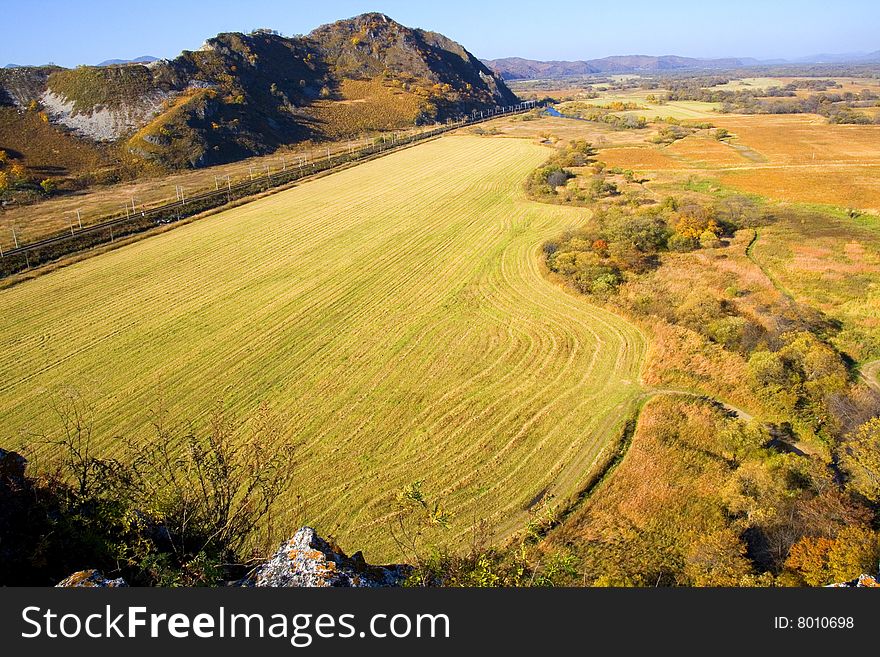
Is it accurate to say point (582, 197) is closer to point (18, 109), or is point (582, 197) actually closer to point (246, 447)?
point (246, 447)

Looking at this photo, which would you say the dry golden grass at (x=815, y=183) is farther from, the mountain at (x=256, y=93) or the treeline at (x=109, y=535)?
the mountain at (x=256, y=93)

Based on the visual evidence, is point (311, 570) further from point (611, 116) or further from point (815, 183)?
point (611, 116)

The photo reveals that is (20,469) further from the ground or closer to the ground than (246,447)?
further from the ground

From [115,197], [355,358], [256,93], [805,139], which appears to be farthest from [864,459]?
[256,93]

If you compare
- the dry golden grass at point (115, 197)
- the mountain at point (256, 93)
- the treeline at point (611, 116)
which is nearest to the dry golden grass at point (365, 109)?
the mountain at point (256, 93)

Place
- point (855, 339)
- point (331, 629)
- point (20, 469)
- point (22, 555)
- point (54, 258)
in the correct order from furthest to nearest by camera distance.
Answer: point (54, 258)
point (855, 339)
point (20, 469)
point (22, 555)
point (331, 629)

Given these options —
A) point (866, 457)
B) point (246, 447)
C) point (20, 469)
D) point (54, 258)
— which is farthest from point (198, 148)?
point (866, 457)

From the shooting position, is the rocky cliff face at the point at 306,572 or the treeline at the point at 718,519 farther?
the treeline at the point at 718,519

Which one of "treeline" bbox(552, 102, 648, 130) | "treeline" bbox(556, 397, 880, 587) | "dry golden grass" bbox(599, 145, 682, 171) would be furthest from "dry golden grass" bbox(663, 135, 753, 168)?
"treeline" bbox(556, 397, 880, 587)
